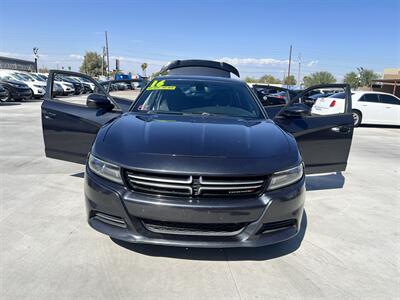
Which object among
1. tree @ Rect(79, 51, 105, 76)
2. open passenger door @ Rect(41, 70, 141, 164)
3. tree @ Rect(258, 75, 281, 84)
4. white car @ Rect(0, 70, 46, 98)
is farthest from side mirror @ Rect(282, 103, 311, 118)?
tree @ Rect(258, 75, 281, 84)

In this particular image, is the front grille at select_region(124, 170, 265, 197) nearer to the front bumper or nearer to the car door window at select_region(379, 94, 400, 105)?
the front bumper

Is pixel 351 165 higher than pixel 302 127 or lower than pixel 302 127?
lower

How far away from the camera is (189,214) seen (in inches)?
97.0

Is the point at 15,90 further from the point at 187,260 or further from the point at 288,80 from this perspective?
the point at 288,80

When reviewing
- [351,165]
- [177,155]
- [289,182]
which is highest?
[177,155]

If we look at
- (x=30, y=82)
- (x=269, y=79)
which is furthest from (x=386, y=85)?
(x=269, y=79)

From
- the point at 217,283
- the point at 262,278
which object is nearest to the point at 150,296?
the point at 217,283

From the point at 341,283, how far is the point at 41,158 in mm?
5454

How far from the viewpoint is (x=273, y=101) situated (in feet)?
33.7

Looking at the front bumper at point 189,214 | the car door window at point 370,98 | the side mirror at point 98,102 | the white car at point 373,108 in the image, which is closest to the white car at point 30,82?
the white car at point 373,108

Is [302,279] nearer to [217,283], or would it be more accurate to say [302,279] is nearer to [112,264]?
[217,283]

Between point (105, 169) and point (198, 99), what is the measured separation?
1.67m

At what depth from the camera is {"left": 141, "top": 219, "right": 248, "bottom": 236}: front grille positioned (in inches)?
100

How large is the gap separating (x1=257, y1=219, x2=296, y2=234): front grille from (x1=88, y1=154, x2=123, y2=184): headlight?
1118 mm
